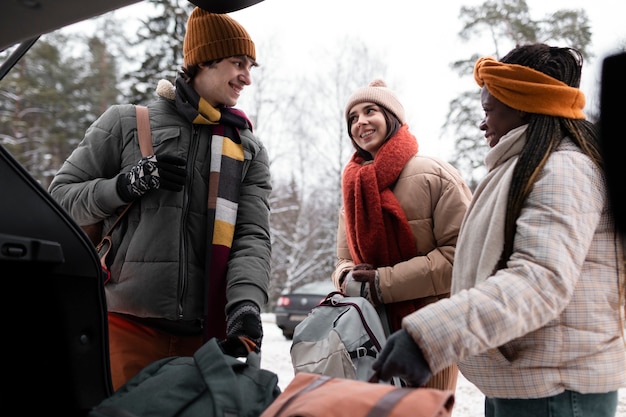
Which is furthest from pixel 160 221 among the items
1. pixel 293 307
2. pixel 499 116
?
pixel 293 307

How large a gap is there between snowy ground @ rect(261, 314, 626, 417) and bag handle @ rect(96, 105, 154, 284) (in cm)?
413

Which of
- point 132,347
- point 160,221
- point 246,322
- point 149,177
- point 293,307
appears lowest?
point 293,307

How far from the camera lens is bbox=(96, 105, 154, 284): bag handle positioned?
7.05 ft

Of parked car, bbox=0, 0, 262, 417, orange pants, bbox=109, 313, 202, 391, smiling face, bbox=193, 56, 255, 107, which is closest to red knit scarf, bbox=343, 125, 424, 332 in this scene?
smiling face, bbox=193, 56, 255, 107

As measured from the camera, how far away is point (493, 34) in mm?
15969

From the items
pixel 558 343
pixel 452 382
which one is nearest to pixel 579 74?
pixel 558 343

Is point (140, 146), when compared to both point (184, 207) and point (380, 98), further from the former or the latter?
point (380, 98)

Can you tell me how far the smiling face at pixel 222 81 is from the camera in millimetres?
2369

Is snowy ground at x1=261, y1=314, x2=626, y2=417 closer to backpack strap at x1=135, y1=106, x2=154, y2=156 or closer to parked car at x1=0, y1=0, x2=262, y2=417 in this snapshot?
backpack strap at x1=135, y1=106, x2=154, y2=156

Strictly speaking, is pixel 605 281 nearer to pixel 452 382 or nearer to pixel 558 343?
pixel 558 343

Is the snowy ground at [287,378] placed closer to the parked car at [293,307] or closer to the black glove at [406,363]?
the parked car at [293,307]

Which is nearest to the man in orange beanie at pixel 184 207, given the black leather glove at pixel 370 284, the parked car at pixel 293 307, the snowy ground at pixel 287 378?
the black leather glove at pixel 370 284

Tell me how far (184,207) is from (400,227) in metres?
1.01

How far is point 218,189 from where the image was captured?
223cm
